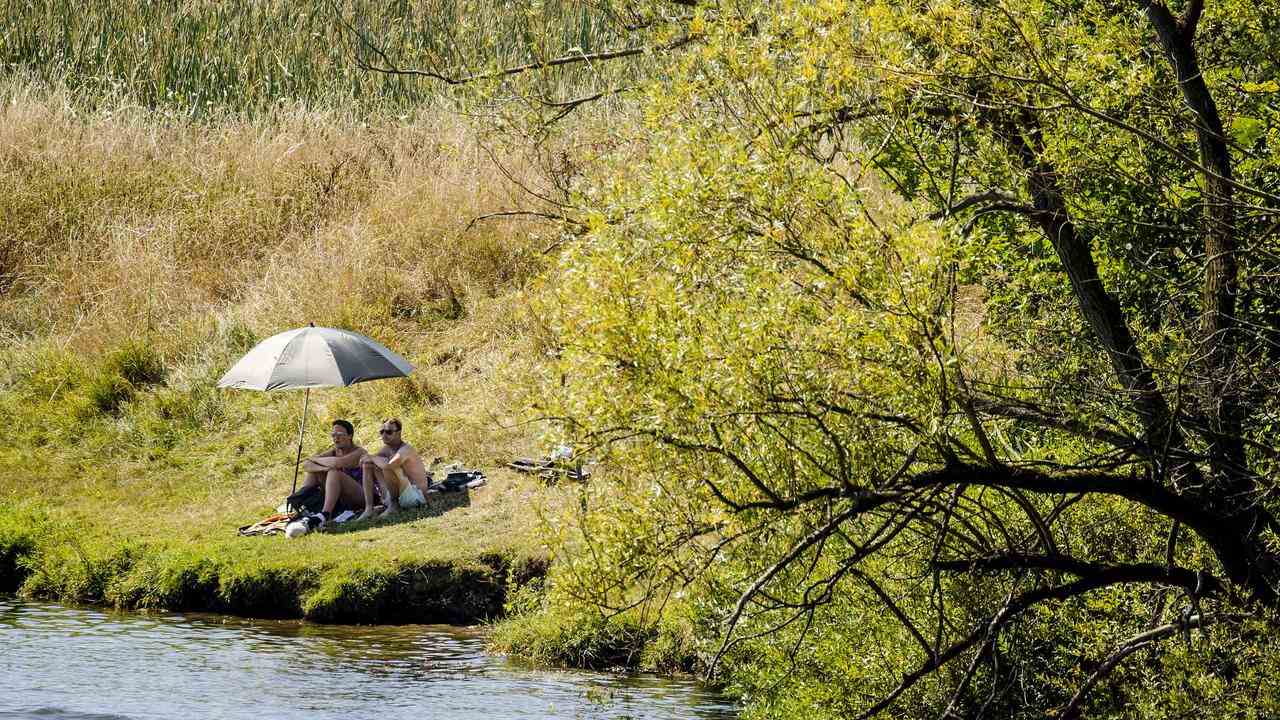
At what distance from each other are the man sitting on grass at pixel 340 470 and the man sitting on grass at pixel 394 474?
155mm

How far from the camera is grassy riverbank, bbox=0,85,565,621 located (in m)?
13.1

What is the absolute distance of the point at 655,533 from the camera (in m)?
6.36

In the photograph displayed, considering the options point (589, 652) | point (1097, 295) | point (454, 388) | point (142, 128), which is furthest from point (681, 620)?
point (142, 128)

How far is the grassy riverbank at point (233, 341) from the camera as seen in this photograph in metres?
13.1

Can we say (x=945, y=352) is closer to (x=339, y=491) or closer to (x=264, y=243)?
(x=339, y=491)

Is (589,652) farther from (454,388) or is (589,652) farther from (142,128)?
(142,128)

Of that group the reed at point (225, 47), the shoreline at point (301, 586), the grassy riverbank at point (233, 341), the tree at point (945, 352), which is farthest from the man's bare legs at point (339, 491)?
the reed at point (225, 47)

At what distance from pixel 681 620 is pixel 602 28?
1531 centimetres

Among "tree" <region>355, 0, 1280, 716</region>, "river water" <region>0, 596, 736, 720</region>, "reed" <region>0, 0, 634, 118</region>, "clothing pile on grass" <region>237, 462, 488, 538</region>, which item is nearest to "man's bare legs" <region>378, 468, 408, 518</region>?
"clothing pile on grass" <region>237, 462, 488, 538</region>

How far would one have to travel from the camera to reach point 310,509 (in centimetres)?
1466

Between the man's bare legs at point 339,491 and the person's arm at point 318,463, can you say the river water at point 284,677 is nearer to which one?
the man's bare legs at point 339,491

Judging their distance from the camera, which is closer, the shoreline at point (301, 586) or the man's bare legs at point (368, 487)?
the shoreline at point (301, 586)

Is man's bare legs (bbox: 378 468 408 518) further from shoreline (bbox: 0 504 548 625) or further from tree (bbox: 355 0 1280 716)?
tree (bbox: 355 0 1280 716)

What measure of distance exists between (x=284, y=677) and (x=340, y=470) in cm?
409
